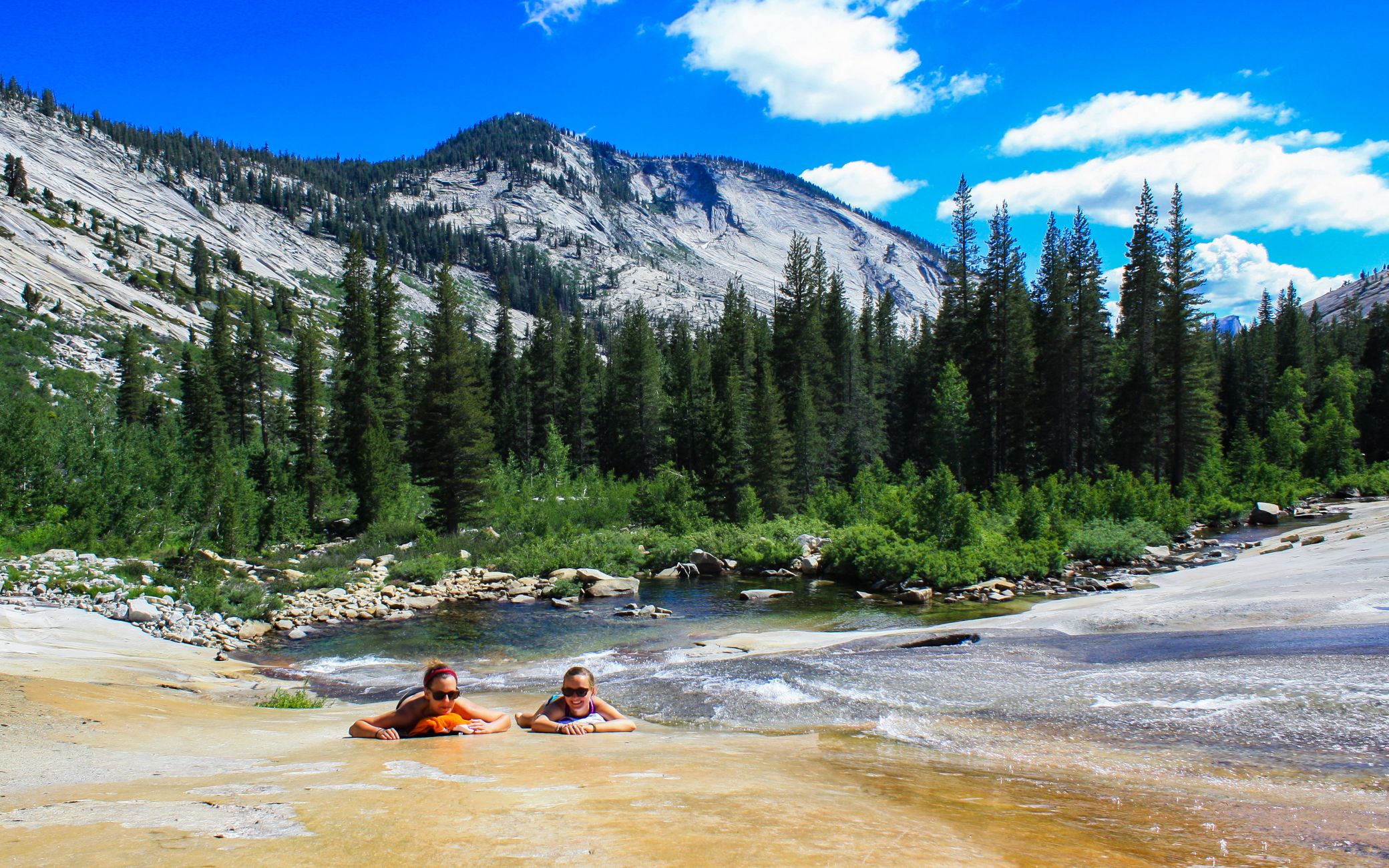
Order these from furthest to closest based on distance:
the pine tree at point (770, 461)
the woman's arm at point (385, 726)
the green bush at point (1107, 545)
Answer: the pine tree at point (770, 461) < the green bush at point (1107, 545) < the woman's arm at point (385, 726)

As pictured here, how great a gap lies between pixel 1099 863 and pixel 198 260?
462ft

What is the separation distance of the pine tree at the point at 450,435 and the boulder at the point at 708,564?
479 inches

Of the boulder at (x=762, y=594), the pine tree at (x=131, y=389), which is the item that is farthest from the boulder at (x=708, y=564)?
the pine tree at (x=131, y=389)

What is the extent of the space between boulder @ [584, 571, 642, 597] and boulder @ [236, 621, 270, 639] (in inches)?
384

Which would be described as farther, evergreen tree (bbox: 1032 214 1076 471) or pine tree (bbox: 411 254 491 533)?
evergreen tree (bbox: 1032 214 1076 471)

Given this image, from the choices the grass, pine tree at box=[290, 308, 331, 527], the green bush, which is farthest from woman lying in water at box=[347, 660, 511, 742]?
pine tree at box=[290, 308, 331, 527]

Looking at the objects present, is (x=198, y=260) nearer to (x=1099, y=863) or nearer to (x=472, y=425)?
(x=472, y=425)

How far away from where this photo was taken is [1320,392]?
221 feet

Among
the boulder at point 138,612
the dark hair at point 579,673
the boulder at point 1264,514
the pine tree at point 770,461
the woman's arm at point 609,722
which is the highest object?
the pine tree at point 770,461

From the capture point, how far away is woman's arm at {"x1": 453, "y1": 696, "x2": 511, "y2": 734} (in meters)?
7.52

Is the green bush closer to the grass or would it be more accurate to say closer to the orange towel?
the grass

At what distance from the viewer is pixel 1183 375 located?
41.1 meters

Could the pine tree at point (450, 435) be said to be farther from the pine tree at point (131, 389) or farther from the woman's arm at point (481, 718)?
the pine tree at point (131, 389)

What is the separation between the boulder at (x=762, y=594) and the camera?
78.6 feet
